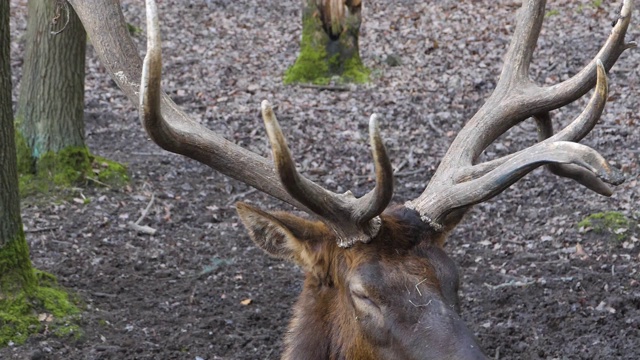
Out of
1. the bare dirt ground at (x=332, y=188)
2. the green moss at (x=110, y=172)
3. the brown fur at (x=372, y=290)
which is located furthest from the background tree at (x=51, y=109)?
the brown fur at (x=372, y=290)

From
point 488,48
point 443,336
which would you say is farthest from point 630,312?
point 488,48

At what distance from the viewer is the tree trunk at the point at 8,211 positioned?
21.2ft

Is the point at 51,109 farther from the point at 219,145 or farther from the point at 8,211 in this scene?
the point at 219,145

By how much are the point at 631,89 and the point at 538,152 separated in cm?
788

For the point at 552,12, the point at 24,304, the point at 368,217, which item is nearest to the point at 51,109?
the point at 24,304

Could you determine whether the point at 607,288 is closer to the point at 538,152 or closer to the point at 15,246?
the point at 538,152

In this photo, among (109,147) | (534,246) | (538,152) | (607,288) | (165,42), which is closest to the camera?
(538,152)

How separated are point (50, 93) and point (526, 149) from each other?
6218 mm

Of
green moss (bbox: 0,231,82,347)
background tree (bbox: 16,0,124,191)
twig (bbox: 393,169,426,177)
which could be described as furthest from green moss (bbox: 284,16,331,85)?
green moss (bbox: 0,231,82,347)

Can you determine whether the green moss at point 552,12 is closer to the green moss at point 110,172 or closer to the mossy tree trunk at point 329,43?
A: the mossy tree trunk at point 329,43

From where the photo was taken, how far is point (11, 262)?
6660 millimetres

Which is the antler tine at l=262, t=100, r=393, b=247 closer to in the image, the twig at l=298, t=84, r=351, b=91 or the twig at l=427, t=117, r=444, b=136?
the twig at l=427, t=117, r=444, b=136

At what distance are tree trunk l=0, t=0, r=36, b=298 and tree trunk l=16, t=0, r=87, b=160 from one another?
103 inches

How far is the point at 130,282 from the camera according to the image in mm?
7691
